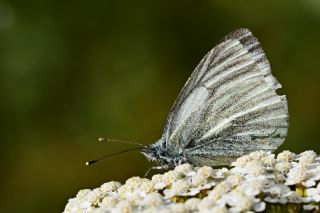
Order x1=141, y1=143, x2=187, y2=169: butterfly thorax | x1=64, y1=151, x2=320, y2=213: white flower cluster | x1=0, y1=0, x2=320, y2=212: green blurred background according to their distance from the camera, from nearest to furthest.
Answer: x1=64, y1=151, x2=320, y2=213: white flower cluster, x1=141, y1=143, x2=187, y2=169: butterfly thorax, x1=0, y1=0, x2=320, y2=212: green blurred background

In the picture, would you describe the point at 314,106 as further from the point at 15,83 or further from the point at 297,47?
the point at 15,83

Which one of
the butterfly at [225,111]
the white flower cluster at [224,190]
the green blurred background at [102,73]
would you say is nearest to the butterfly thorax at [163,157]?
the butterfly at [225,111]

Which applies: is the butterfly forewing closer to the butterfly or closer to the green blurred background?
the butterfly

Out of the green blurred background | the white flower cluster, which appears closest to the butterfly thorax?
the white flower cluster

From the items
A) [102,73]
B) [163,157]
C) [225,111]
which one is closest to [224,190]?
[163,157]

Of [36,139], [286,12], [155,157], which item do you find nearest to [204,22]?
[286,12]
